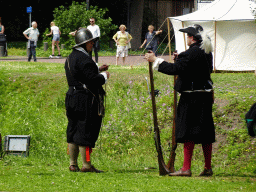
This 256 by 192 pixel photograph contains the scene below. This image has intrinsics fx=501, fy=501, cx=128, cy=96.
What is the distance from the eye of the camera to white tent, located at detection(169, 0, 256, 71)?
16234 millimetres

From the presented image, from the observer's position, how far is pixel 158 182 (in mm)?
5738

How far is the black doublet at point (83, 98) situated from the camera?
6.39m

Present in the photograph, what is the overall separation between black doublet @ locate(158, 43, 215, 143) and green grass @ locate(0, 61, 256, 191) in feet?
1.82

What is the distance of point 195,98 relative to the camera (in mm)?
5992

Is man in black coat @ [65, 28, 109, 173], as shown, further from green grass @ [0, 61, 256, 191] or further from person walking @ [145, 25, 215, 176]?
person walking @ [145, 25, 215, 176]

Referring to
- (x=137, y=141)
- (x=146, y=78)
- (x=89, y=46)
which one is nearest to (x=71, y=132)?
(x=89, y=46)

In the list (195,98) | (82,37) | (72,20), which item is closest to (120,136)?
(82,37)

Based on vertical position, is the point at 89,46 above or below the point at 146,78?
above

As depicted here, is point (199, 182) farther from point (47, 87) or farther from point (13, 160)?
point (47, 87)

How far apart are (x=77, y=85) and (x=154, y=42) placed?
12.3m

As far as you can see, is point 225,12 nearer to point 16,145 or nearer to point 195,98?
point 16,145

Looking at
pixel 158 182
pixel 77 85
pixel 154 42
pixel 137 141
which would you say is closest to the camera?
pixel 158 182

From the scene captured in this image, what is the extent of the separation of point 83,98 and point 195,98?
146cm

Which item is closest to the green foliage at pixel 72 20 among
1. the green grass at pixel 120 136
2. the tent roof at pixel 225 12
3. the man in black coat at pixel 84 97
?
the tent roof at pixel 225 12
